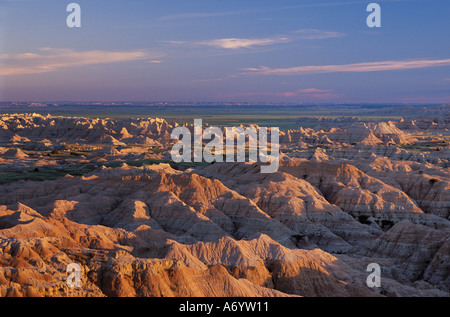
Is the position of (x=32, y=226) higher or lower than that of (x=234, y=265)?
higher

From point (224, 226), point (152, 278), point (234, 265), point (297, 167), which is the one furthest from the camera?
point (297, 167)

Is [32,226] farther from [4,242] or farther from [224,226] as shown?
[224,226]

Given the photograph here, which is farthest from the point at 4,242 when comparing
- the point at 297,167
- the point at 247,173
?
the point at 297,167

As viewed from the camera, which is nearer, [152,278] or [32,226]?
[152,278]
